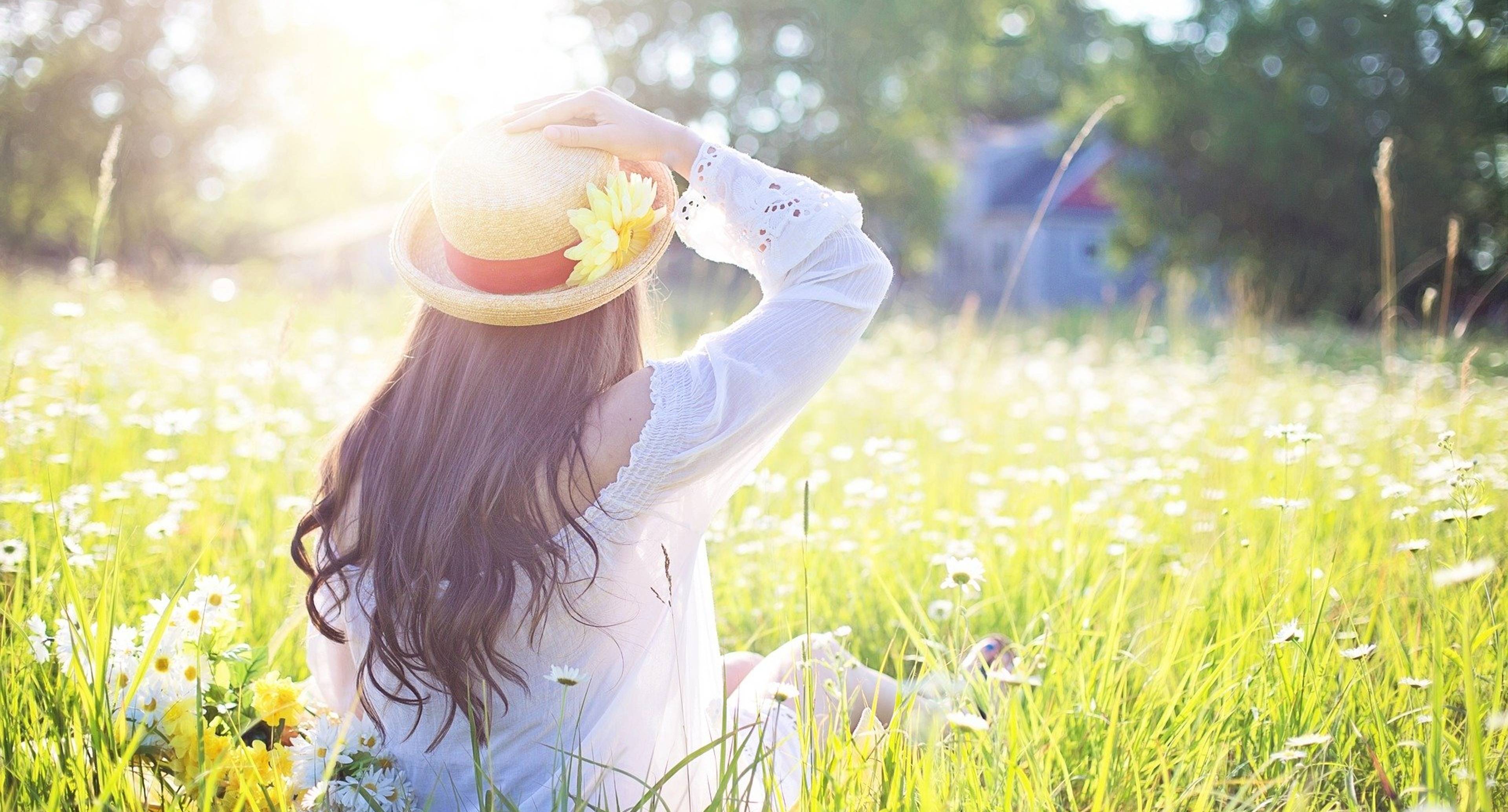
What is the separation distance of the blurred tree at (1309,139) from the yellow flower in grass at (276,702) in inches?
665

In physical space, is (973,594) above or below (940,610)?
above

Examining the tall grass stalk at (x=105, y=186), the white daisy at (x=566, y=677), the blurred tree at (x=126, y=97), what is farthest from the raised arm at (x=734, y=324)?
the blurred tree at (x=126, y=97)

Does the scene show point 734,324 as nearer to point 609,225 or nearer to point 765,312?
point 765,312

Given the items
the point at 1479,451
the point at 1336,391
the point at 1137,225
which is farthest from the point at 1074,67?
the point at 1479,451

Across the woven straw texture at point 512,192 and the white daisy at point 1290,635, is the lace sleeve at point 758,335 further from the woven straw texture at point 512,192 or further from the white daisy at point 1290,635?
the white daisy at point 1290,635

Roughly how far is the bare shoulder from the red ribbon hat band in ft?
0.66

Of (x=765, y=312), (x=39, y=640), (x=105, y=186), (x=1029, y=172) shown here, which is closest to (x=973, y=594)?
(x=765, y=312)

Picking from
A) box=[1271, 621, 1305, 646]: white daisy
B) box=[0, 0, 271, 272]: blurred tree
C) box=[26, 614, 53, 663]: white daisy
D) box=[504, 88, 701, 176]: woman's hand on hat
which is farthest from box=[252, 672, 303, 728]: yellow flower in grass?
box=[0, 0, 271, 272]: blurred tree

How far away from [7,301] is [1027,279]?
22.9m

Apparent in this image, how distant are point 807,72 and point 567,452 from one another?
68.3 ft

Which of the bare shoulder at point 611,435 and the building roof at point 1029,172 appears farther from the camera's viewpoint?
the building roof at point 1029,172

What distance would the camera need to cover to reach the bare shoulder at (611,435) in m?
1.52

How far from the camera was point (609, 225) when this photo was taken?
5.03 ft

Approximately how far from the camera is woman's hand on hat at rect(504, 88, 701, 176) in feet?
5.08
